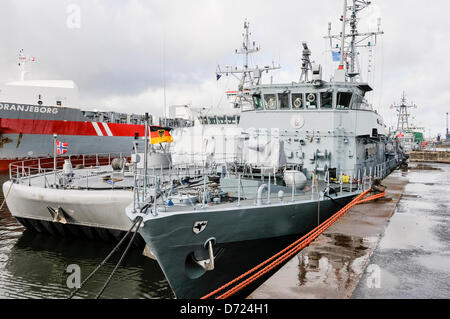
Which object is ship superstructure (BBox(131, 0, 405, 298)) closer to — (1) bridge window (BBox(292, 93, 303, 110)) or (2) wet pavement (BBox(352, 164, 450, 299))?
(1) bridge window (BBox(292, 93, 303, 110))

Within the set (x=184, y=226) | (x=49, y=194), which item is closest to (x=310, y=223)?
(x=184, y=226)

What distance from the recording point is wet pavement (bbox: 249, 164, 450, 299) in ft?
14.4

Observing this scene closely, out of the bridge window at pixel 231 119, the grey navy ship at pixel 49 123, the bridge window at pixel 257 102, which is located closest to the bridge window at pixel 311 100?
the bridge window at pixel 257 102

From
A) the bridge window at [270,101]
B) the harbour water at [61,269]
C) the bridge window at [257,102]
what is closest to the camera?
the harbour water at [61,269]

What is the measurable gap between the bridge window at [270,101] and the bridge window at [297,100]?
654mm

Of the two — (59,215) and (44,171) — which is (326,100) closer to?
(59,215)

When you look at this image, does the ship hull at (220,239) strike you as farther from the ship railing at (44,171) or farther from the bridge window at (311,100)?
the ship railing at (44,171)

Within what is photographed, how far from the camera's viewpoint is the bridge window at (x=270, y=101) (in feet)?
39.5

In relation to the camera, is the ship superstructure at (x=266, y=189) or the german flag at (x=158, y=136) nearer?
the ship superstructure at (x=266, y=189)

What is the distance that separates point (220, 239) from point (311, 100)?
21.2ft

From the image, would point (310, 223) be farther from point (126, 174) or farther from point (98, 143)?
point (98, 143)

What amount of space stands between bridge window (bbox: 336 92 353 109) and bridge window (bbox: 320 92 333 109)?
0.76 ft

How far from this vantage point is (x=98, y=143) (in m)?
30.9
